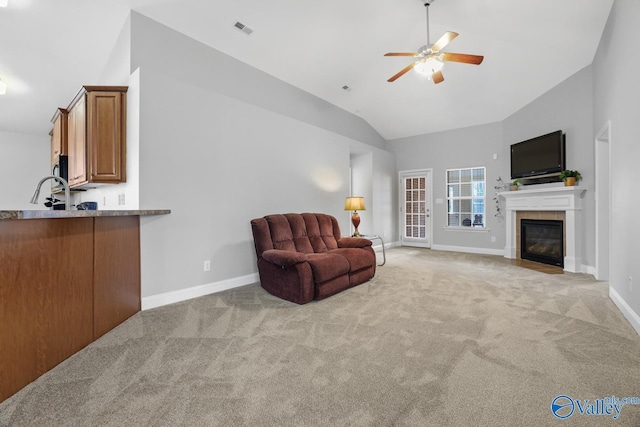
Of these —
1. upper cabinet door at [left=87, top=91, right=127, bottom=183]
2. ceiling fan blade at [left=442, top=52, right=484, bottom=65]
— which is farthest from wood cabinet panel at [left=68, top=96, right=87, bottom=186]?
ceiling fan blade at [left=442, top=52, right=484, bottom=65]

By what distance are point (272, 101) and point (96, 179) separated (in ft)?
8.52

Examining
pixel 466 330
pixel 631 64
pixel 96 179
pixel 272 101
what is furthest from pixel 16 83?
pixel 631 64

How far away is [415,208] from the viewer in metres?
7.59

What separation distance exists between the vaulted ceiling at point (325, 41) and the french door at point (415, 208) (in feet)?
7.93

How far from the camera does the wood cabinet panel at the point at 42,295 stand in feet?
5.19

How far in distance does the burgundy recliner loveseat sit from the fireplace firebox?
3.52 metres

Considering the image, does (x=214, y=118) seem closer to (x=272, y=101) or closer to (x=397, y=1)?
(x=272, y=101)

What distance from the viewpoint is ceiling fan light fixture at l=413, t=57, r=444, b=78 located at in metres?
3.41

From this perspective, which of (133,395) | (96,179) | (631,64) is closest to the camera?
(133,395)

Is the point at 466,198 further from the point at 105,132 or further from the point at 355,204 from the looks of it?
the point at 105,132

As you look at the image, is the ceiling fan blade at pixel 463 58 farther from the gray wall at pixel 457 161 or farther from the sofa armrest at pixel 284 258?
the gray wall at pixel 457 161

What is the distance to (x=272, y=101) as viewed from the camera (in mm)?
4449
